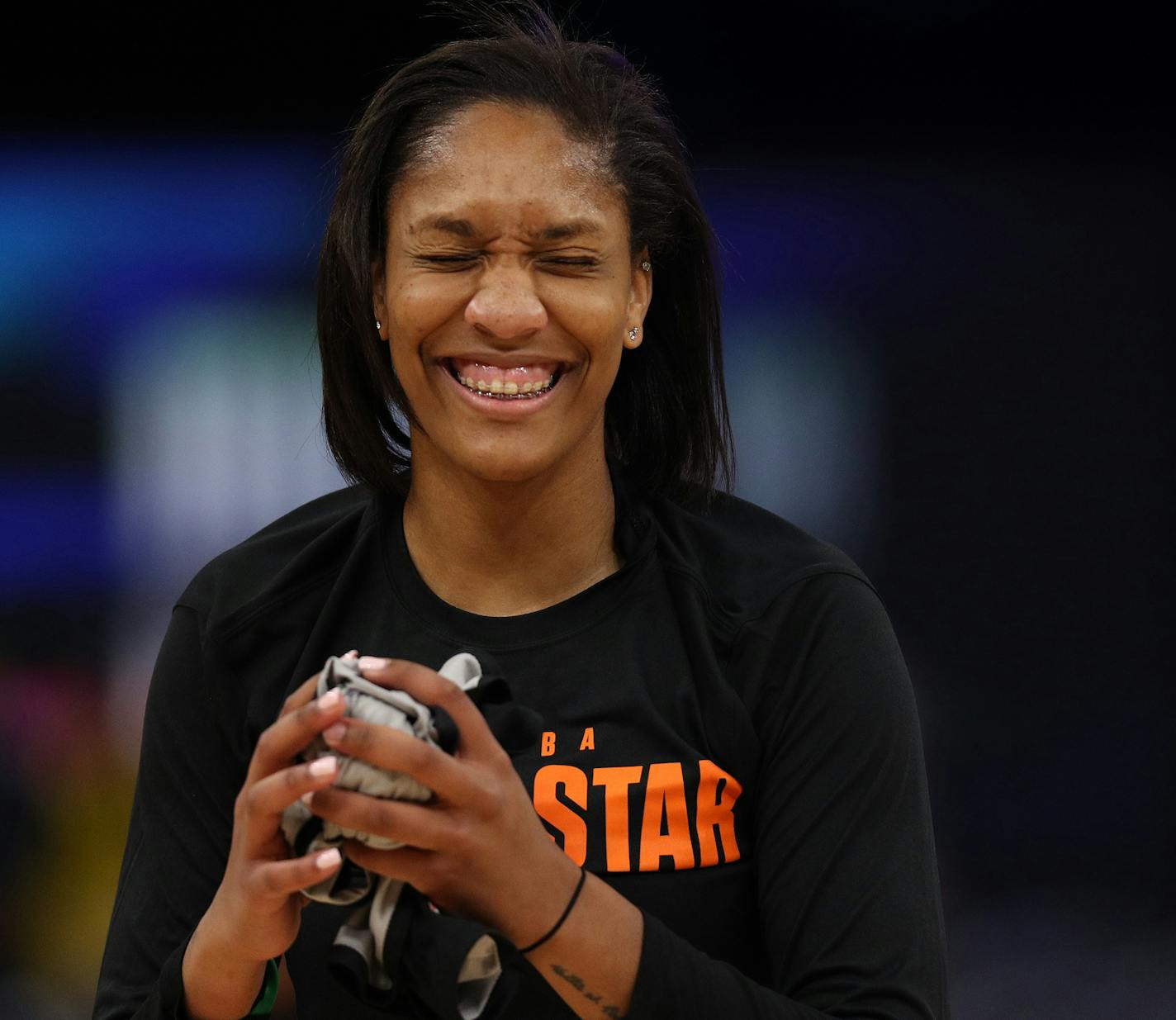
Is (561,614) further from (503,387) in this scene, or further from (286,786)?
(286,786)

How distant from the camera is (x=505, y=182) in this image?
1.53 metres

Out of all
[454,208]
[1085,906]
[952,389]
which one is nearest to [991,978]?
[1085,906]

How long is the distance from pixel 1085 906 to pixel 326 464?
171 cm

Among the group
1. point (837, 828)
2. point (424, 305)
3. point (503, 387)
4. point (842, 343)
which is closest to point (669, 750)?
point (837, 828)

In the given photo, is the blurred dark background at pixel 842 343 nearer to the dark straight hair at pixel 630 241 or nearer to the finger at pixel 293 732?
the dark straight hair at pixel 630 241

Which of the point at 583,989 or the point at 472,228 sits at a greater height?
the point at 472,228

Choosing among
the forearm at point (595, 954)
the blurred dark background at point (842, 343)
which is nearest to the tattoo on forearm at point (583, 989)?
the forearm at point (595, 954)

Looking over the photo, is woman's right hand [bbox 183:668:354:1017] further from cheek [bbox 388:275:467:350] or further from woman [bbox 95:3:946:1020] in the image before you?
cheek [bbox 388:275:467:350]

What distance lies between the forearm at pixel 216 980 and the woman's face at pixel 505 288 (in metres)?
0.50

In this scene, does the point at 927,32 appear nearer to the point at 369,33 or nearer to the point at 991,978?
the point at 369,33

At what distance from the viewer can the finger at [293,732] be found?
1122 millimetres

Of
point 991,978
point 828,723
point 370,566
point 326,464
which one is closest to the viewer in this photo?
point 828,723

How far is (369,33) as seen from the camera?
10.6 ft

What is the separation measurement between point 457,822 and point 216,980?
341 mm
